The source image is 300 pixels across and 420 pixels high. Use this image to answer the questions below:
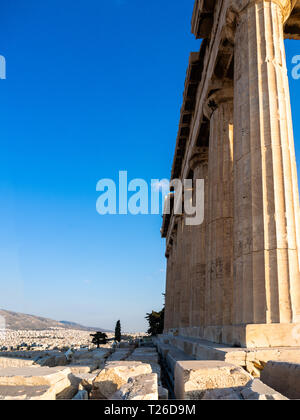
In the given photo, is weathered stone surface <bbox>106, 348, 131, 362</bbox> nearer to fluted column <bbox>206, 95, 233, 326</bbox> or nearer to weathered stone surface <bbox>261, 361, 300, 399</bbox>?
fluted column <bbox>206, 95, 233, 326</bbox>

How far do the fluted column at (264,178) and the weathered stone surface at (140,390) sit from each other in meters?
5.08

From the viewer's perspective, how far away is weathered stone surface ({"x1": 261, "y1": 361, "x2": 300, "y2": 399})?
414 centimetres

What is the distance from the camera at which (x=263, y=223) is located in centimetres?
910

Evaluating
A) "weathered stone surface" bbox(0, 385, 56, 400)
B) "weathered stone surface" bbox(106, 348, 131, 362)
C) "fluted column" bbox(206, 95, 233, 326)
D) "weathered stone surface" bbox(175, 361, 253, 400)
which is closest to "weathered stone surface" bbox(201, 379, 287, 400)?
"weathered stone surface" bbox(175, 361, 253, 400)

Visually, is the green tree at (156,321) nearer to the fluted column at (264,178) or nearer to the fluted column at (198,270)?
the fluted column at (198,270)

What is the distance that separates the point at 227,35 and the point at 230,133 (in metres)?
4.00

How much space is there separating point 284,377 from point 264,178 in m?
5.86

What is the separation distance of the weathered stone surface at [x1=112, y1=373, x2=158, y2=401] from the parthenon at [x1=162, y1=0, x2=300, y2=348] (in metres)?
4.57

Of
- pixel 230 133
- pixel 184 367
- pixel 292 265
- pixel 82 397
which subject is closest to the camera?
pixel 184 367

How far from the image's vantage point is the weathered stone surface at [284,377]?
13.6 feet

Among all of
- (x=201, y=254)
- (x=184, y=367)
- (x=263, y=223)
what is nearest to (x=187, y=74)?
(x=201, y=254)

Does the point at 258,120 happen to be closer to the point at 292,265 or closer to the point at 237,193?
the point at 237,193

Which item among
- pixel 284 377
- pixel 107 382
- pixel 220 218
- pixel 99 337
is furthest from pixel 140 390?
pixel 99 337

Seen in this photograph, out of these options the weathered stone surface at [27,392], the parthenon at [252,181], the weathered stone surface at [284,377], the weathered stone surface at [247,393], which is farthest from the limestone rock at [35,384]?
the parthenon at [252,181]
